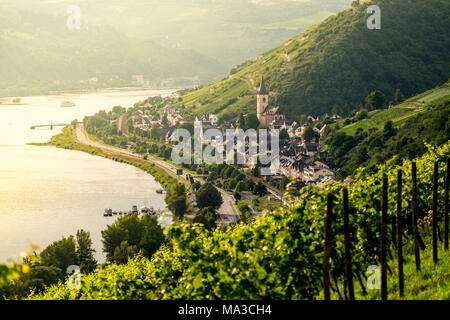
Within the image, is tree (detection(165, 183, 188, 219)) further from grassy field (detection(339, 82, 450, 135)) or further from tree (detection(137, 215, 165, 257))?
grassy field (detection(339, 82, 450, 135))

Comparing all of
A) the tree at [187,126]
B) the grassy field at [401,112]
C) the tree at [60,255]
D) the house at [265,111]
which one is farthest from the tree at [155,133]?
the tree at [60,255]

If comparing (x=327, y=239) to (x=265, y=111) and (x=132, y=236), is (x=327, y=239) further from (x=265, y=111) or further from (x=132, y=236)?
→ (x=265, y=111)

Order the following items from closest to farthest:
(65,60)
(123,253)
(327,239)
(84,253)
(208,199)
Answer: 1. (327,239)
2. (84,253)
3. (123,253)
4. (208,199)
5. (65,60)

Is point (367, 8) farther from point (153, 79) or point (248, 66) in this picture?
point (153, 79)

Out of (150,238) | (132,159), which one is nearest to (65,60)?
(132,159)

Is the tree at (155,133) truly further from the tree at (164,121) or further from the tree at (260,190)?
the tree at (260,190)

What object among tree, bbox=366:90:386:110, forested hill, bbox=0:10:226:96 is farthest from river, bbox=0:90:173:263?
forested hill, bbox=0:10:226:96

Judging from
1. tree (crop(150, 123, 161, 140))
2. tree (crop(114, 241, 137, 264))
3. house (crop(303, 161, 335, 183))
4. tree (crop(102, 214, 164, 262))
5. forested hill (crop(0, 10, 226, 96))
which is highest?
forested hill (crop(0, 10, 226, 96))
